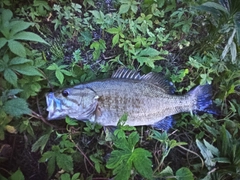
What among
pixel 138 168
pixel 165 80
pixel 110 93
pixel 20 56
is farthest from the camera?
pixel 165 80

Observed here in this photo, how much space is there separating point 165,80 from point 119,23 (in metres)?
0.45

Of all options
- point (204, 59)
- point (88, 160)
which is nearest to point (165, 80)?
point (204, 59)

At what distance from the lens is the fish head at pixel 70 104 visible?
202cm

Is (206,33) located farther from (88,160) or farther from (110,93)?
(88,160)

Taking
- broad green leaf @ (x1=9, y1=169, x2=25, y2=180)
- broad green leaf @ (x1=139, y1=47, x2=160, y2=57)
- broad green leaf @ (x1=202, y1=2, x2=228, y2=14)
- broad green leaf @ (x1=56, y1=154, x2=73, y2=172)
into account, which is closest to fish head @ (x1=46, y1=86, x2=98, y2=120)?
broad green leaf @ (x1=56, y1=154, x2=73, y2=172)

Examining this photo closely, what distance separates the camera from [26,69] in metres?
1.97

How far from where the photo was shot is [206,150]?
211 centimetres

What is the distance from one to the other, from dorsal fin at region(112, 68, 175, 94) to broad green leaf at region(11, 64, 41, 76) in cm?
45

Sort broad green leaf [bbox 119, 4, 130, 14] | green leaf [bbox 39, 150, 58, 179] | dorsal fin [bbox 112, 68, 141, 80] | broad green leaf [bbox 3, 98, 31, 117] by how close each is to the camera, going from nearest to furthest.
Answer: broad green leaf [bbox 3, 98, 31, 117]
green leaf [bbox 39, 150, 58, 179]
dorsal fin [bbox 112, 68, 141, 80]
broad green leaf [bbox 119, 4, 130, 14]

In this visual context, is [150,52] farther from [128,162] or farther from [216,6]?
[128,162]

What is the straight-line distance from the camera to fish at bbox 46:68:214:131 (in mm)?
2029

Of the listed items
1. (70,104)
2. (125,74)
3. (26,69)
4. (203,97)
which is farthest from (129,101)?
(26,69)

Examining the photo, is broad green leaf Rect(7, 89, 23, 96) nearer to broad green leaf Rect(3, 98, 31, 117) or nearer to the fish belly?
broad green leaf Rect(3, 98, 31, 117)

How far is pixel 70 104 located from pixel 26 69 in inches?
11.2
